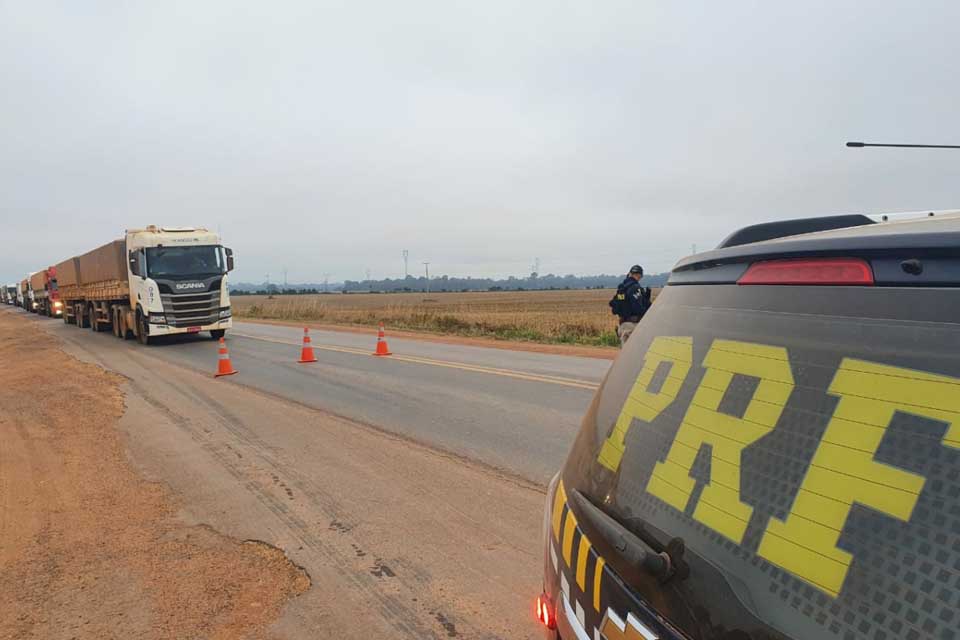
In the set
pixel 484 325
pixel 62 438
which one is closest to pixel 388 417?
pixel 62 438

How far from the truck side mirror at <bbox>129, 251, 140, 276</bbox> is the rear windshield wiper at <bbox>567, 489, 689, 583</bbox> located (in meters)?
19.6

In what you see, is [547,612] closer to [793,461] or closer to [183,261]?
[793,461]

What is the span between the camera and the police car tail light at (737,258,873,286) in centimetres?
115

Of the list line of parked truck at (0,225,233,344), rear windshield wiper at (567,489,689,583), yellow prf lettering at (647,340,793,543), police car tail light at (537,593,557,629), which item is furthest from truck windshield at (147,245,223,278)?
yellow prf lettering at (647,340,793,543)

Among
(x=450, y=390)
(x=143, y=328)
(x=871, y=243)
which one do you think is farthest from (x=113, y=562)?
(x=143, y=328)

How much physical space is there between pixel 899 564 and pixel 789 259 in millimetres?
617

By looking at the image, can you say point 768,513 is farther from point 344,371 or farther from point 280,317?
point 280,317

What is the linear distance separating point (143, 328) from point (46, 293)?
3233 centimetres

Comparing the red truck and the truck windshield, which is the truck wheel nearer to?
the truck windshield

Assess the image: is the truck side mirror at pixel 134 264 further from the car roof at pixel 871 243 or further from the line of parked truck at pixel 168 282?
the car roof at pixel 871 243

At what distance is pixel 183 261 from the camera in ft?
61.4

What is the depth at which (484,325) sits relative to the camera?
2403 centimetres

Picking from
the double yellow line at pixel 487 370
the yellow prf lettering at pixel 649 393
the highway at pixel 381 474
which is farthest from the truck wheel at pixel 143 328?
the yellow prf lettering at pixel 649 393

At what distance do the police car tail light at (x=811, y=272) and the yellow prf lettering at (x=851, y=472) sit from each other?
163mm
